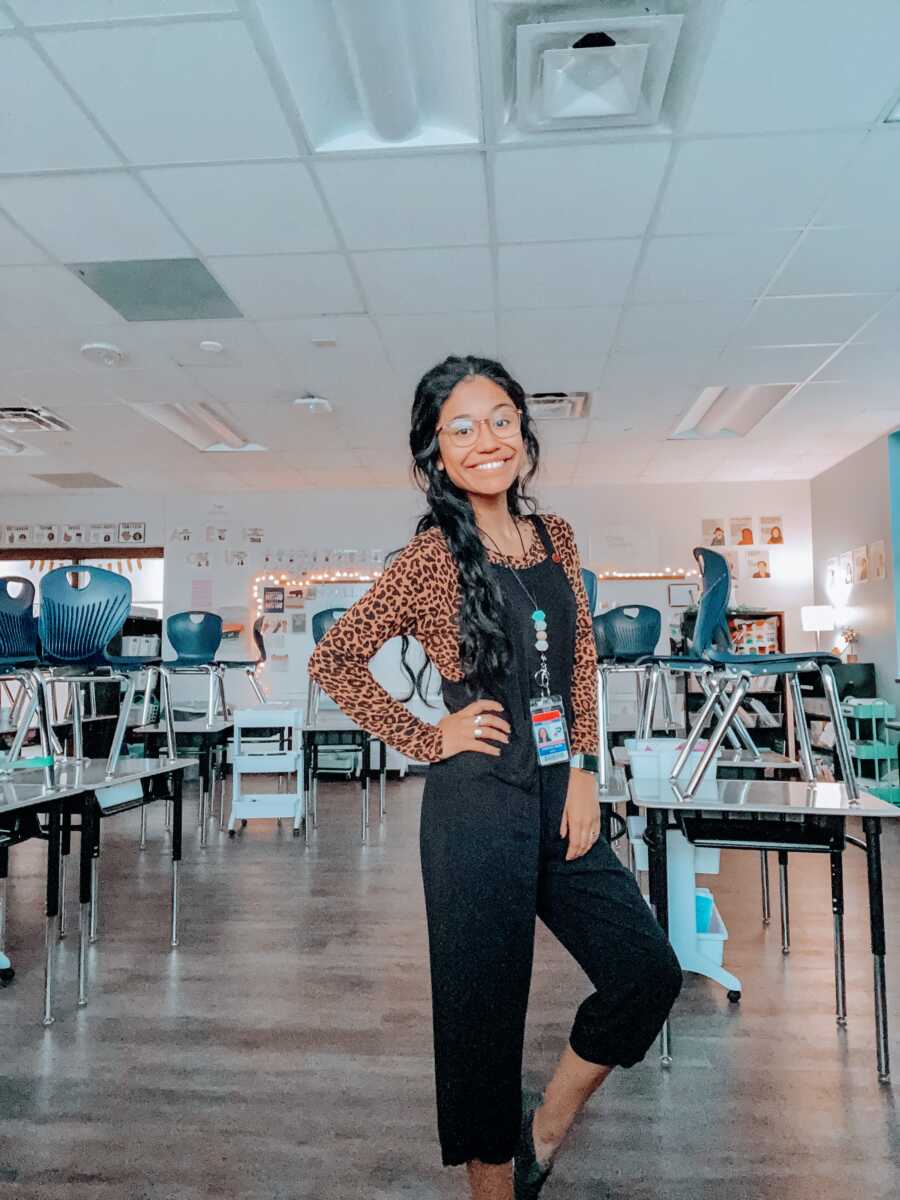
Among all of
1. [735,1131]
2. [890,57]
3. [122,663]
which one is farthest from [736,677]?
[122,663]

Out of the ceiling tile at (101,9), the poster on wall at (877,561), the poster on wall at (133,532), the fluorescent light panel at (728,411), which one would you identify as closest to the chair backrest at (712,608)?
the ceiling tile at (101,9)

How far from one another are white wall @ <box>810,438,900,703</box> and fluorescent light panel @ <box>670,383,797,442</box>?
1.20m

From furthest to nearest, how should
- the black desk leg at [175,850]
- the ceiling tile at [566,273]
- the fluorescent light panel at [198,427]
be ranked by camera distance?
1. the fluorescent light panel at [198,427]
2. the ceiling tile at [566,273]
3. the black desk leg at [175,850]

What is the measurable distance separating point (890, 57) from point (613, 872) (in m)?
2.68

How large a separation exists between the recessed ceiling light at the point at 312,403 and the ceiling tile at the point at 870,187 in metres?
3.29

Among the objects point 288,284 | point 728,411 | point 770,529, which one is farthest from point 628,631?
point 770,529

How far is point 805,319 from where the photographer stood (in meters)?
4.28

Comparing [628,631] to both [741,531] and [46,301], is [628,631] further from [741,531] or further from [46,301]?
[741,531]

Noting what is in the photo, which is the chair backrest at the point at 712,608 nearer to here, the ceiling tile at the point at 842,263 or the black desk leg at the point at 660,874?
the black desk leg at the point at 660,874

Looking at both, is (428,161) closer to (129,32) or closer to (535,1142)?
(129,32)

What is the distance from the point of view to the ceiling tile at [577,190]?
293 cm

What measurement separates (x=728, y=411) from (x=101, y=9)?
16.8 ft

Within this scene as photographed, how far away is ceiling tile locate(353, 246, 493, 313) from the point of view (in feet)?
11.9

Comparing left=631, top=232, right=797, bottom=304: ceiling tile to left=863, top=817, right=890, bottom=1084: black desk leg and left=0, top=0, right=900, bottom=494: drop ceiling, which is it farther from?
left=863, top=817, right=890, bottom=1084: black desk leg
